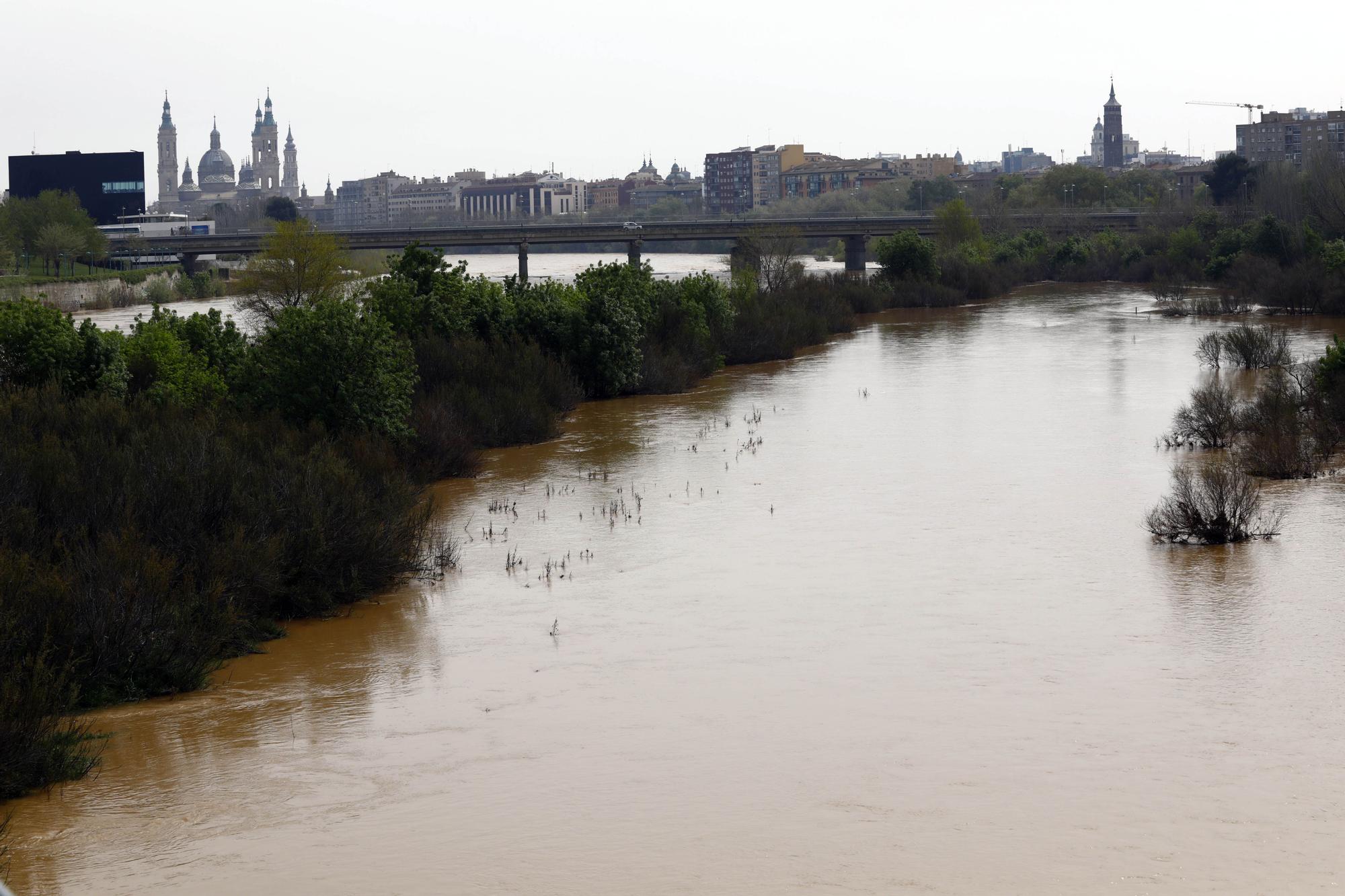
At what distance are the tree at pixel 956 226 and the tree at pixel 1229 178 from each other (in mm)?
17828

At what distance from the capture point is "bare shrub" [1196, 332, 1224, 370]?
32656 millimetres

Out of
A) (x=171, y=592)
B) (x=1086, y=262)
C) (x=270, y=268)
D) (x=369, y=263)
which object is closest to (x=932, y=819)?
(x=171, y=592)

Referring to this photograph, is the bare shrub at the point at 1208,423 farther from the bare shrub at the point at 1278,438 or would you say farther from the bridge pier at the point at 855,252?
the bridge pier at the point at 855,252

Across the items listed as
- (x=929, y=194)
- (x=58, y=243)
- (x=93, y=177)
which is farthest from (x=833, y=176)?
(x=58, y=243)

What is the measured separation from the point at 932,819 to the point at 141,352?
15336mm

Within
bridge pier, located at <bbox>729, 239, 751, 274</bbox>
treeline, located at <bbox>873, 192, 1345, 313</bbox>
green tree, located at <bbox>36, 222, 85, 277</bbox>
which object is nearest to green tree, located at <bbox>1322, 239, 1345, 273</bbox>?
treeline, located at <bbox>873, 192, 1345, 313</bbox>

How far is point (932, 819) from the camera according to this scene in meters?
8.75

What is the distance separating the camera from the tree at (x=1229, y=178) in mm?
83875

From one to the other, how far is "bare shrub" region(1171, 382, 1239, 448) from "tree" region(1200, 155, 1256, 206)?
65.1 meters

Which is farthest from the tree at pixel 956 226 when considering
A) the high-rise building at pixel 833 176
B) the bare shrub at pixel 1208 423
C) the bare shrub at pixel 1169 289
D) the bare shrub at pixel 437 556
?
the high-rise building at pixel 833 176

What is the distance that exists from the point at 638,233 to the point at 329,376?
61149 millimetres

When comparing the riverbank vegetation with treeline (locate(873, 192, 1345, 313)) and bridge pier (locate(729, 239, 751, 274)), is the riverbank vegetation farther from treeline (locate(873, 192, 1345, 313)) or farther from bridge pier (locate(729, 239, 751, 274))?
bridge pier (locate(729, 239, 751, 274))

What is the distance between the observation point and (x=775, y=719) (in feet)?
34.6

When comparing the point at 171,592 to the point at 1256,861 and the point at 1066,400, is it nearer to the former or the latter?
the point at 1256,861
